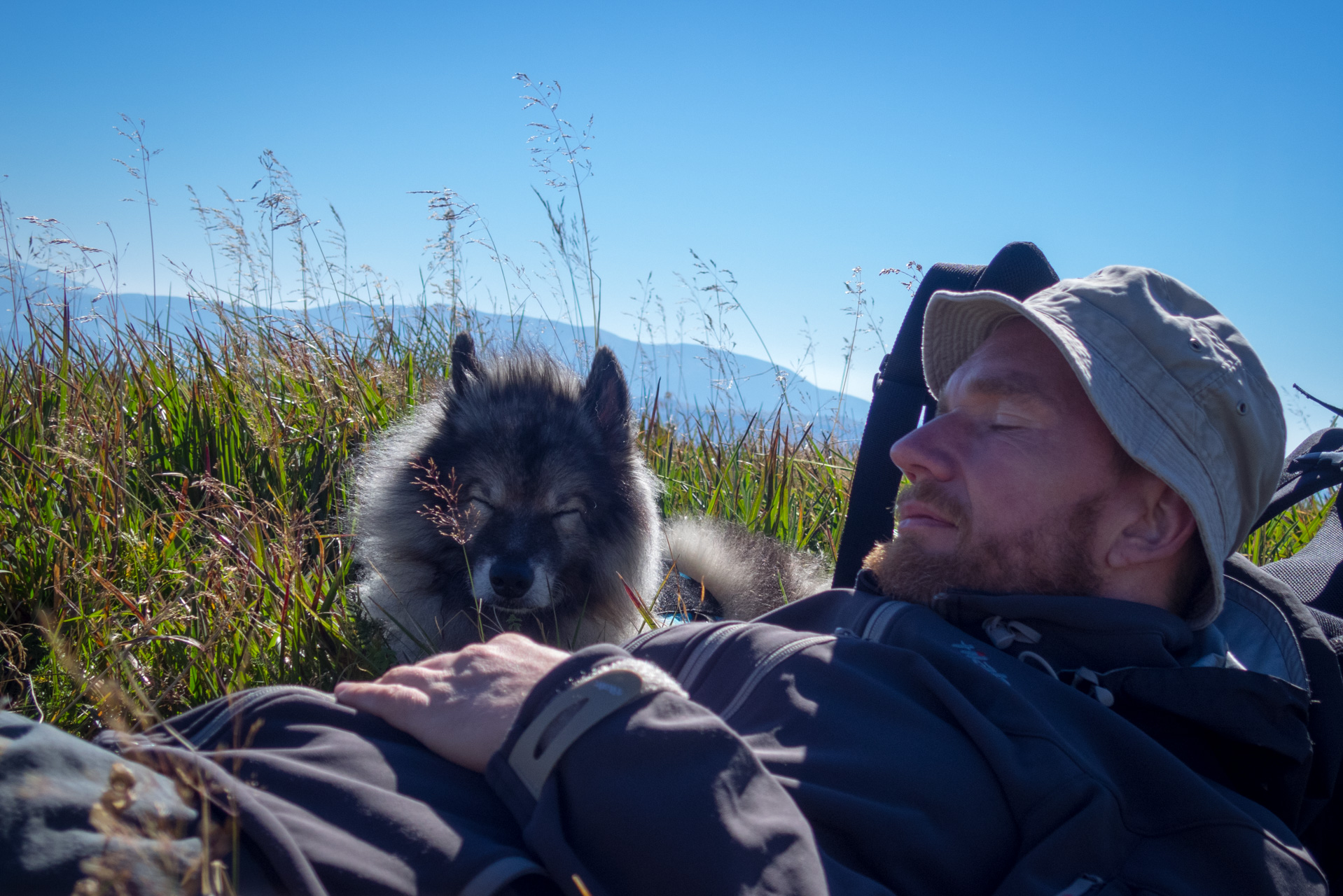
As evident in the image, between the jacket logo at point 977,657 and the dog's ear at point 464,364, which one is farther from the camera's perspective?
the dog's ear at point 464,364

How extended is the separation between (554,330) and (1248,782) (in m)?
4.42

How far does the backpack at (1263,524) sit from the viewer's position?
188 cm

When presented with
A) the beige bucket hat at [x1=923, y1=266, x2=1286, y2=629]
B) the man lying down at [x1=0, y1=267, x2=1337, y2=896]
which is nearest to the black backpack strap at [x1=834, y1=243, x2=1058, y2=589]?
the man lying down at [x1=0, y1=267, x2=1337, y2=896]

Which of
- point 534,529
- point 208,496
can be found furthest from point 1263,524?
point 208,496

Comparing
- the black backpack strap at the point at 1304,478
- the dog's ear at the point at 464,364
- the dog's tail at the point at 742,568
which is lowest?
the dog's tail at the point at 742,568

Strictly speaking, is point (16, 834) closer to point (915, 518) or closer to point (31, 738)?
point (31, 738)

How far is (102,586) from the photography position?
259 centimetres

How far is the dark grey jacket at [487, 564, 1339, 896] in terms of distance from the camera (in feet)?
4.04

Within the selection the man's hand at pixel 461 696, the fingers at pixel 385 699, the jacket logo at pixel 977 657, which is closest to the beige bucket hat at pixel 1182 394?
the jacket logo at pixel 977 657

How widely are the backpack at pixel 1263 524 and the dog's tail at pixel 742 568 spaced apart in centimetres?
47

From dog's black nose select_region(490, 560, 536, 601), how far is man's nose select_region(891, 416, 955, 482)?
1441 mm

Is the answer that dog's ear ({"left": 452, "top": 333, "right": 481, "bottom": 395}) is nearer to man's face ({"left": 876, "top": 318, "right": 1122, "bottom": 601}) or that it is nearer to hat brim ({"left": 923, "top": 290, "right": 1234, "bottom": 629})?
man's face ({"left": 876, "top": 318, "right": 1122, "bottom": 601})

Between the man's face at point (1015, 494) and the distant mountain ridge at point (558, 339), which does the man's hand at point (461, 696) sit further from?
the distant mountain ridge at point (558, 339)

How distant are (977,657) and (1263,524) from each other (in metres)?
1.83
